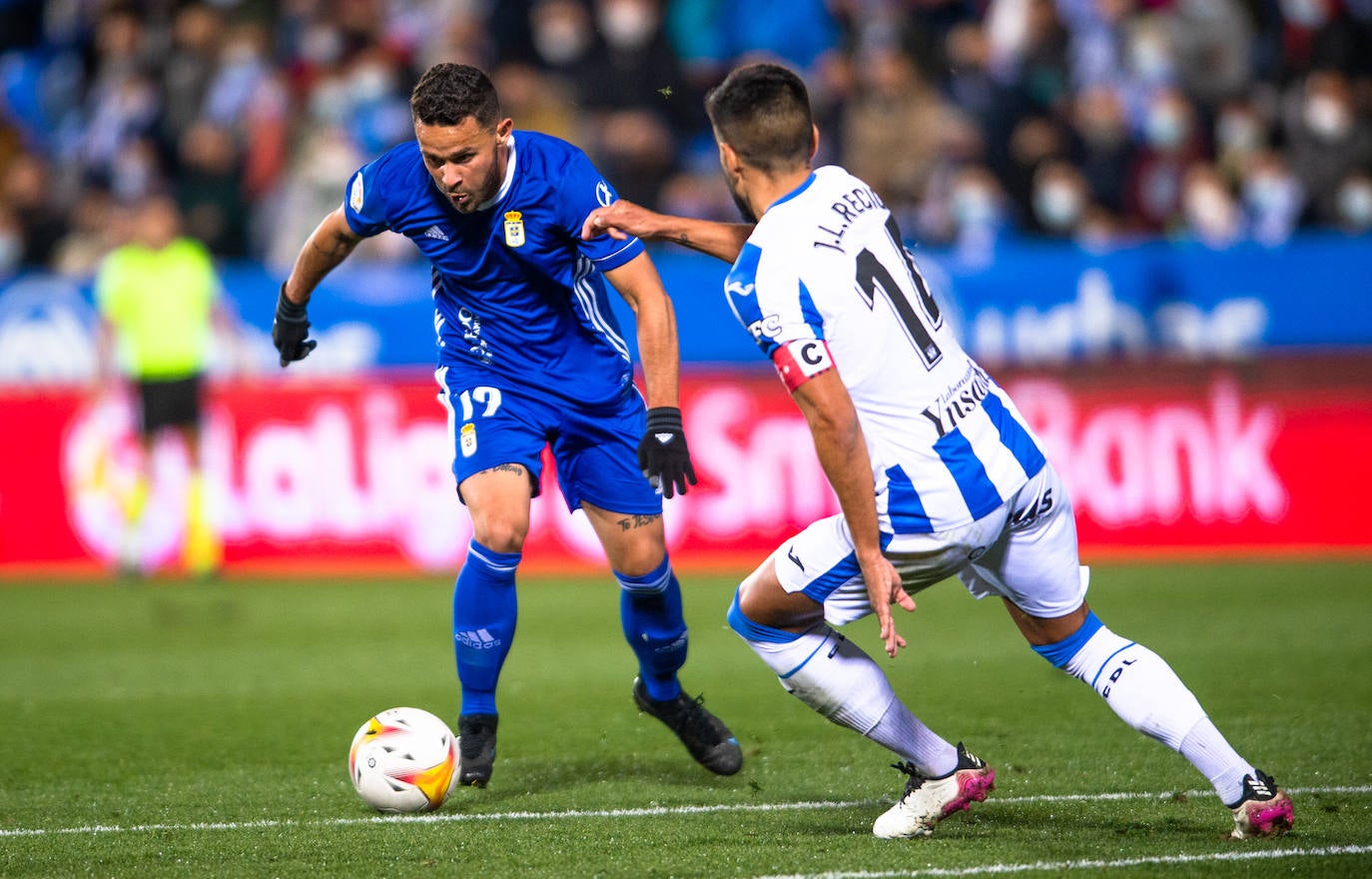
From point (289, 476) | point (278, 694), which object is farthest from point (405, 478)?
point (278, 694)

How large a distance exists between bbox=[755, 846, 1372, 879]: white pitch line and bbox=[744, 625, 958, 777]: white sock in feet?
1.76

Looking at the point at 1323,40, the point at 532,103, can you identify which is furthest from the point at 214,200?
the point at 1323,40

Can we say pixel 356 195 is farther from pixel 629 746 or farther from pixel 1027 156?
pixel 1027 156

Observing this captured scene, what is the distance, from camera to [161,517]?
12.6 metres

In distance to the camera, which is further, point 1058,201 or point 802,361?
point 1058,201

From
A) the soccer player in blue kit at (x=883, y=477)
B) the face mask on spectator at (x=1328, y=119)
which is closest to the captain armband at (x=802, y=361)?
the soccer player in blue kit at (x=883, y=477)

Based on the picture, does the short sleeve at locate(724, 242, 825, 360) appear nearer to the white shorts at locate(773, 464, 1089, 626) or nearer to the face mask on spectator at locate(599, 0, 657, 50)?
the white shorts at locate(773, 464, 1089, 626)

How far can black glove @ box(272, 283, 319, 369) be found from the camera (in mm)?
6082

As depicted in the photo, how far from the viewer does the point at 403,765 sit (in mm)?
5148

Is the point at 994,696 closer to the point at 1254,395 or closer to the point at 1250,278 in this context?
the point at 1254,395

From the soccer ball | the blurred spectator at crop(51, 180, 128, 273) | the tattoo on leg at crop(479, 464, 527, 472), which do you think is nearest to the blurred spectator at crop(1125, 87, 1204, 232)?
the blurred spectator at crop(51, 180, 128, 273)

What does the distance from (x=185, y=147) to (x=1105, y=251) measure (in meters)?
8.23

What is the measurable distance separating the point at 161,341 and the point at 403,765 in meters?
8.16

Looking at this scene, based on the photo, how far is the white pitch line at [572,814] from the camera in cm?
500
